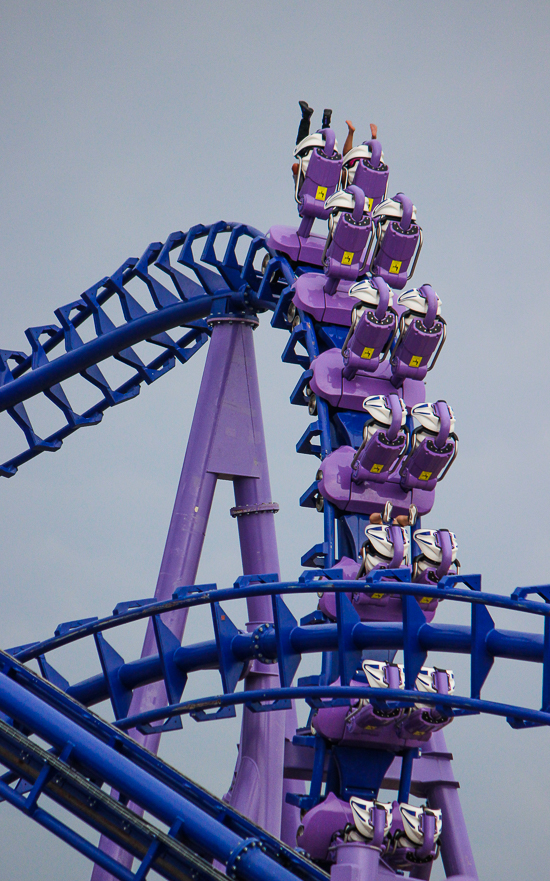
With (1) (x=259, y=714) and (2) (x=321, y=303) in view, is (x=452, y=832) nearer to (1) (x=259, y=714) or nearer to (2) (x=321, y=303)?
(1) (x=259, y=714)

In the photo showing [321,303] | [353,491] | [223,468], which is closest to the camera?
[353,491]

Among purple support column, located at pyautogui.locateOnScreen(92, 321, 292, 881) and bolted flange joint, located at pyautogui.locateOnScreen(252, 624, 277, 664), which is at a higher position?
purple support column, located at pyautogui.locateOnScreen(92, 321, 292, 881)

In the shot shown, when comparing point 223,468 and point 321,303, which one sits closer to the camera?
point 321,303

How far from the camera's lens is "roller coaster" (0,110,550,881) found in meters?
6.04

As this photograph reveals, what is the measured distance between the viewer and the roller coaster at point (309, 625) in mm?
6043

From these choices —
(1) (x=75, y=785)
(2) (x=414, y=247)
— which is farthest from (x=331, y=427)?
(1) (x=75, y=785)

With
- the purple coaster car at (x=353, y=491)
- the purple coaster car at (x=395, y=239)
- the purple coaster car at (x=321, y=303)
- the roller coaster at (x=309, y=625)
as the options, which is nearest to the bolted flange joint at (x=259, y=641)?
the roller coaster at (x=309, y=625)

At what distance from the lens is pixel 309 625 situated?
24.9 ft

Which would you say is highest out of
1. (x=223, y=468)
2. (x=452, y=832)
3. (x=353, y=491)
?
(x=223, y=468)

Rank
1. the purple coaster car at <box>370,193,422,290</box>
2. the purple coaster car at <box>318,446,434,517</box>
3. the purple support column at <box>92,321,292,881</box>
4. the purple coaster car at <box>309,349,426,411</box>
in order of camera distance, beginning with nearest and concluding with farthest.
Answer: the purple coaster car at <box>318,446,434,517</box> → the purple coaster car at <box>309,349,426,411</box> → the purple coaster car at <box>370,193,422,290</box> → the purple support column at <box>92,321,292,881</box>

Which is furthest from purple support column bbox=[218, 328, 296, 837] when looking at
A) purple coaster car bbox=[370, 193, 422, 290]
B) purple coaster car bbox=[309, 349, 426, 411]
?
purple coaster car bbox=[370, 193, 422, 290]

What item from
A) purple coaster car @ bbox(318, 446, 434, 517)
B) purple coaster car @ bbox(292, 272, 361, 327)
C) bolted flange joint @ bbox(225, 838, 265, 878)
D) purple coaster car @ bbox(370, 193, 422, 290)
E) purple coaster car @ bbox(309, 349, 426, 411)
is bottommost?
bolted flange joint @ bbox(225, 838, 265, 878)

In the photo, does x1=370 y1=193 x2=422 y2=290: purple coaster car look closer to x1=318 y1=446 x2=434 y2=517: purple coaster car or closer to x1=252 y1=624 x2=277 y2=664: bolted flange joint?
x1=318 y1=446 x2=434 y2=517: purple coaster car

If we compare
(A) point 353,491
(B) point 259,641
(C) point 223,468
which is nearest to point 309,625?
(B) point 259,641
